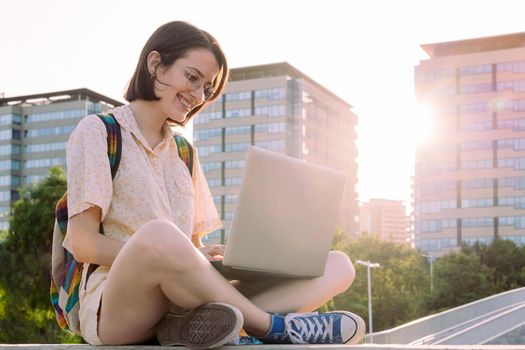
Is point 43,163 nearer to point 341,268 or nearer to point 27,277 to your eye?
point 27,277

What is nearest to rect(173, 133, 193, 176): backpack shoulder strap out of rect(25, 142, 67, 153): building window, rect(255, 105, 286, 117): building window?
rect(255, 105, 286, 117): building window

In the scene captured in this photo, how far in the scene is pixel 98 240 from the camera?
8.49ft

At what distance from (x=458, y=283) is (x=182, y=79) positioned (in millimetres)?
45171

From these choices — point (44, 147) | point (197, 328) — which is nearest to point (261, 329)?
point (197, 328)

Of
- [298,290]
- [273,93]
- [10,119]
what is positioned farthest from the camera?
[10,119]

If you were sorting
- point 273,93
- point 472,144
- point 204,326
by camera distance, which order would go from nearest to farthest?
point 204,326, point 472,144, point 273,93

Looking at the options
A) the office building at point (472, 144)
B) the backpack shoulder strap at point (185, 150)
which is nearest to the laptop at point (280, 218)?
the backpack shoulder strap at point (185, 150)

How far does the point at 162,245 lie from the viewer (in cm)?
230

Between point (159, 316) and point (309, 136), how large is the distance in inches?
2991

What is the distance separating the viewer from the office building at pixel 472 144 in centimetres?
7012

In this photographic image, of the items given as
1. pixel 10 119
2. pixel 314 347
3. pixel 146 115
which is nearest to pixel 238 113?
pixel 10 119

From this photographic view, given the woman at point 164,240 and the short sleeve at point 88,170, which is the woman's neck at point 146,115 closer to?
the woman at point 164,240

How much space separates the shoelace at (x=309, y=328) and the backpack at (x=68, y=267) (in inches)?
27.8

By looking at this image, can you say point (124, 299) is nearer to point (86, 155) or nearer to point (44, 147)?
point (86, 155)
